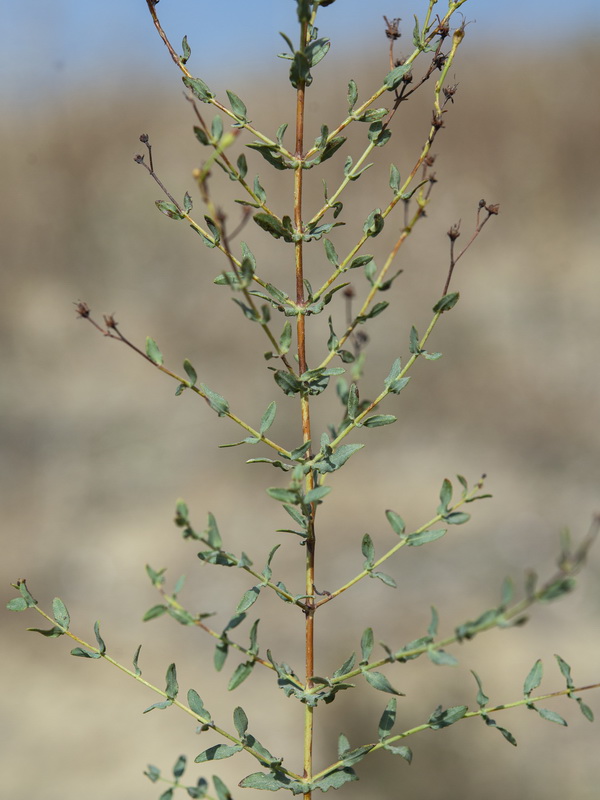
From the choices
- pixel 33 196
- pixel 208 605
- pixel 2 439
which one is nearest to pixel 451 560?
pixel 208 605

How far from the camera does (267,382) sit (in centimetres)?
673

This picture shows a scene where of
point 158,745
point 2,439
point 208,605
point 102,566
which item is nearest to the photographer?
point 158,745

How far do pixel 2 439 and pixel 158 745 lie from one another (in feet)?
10.1

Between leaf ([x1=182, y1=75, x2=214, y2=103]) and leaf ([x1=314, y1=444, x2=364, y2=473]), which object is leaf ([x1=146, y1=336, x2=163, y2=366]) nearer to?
leaf ([x1=314, y1=444, x2=364, y2=473])

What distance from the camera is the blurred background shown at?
5.85 meters

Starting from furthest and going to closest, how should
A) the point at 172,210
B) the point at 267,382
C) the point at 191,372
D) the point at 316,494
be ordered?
the point at 267,382 → the point at 172,210 → the point at 191,372 → the point at 316,494

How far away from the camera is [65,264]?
23.5 feet

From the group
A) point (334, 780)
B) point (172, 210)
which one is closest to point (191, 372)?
point (172, 210)

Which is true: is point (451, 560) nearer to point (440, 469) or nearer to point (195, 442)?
point (440, 469)

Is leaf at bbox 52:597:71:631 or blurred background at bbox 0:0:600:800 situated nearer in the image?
leaf at bbox 52:597:71:631

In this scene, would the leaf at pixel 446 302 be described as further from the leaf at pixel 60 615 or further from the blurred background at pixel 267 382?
the blurred background at pixel 267 382

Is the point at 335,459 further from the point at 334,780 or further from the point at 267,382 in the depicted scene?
the point at 267,382

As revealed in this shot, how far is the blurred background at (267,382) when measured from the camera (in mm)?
5848

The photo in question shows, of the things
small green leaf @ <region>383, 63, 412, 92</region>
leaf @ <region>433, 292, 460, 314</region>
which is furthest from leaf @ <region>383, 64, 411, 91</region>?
leaf @ <region>433, 292, 460, 314</region>
